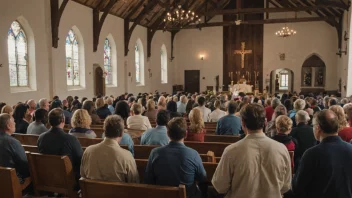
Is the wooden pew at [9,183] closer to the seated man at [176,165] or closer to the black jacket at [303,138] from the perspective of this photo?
the seated man at [176,165]

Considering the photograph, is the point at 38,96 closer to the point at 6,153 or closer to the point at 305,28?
the point at 6,153

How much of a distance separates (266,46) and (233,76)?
9.33ft

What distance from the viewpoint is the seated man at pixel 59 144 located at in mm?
3262

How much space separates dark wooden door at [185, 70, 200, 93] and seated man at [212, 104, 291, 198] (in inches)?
793

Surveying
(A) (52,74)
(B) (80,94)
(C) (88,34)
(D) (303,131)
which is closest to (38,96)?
(A) (52,74)

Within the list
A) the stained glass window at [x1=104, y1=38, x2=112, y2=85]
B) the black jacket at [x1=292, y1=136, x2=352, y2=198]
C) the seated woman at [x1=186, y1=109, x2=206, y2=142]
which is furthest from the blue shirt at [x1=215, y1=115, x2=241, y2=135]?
the stained glass window at [x1=104, y1=38, x2=112, y2=85]

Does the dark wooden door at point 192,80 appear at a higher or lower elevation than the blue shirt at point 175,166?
higher

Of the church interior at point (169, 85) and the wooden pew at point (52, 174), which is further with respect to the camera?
the wooden pew at point (52, 174)

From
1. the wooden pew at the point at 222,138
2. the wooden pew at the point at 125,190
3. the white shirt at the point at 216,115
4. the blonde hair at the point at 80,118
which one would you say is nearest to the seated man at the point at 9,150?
the blonde hair at the point at 80,118

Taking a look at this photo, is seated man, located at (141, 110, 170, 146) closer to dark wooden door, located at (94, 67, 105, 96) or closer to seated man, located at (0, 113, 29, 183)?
seated man, located at (0, 113, 29, 183)

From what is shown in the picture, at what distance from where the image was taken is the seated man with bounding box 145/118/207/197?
8.41 ft

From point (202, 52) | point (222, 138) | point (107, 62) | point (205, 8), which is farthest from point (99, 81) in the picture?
point (222, 138)

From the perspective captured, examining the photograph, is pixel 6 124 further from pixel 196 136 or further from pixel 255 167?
pixel 255 167

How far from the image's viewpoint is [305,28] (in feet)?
65.4
